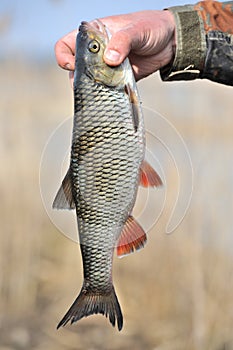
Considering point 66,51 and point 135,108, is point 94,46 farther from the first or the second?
point 66,51

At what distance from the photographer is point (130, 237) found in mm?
1057

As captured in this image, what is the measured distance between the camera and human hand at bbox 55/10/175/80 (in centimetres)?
120

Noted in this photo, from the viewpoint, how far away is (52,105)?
323 cm

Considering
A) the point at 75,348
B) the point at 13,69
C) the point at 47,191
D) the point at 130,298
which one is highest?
the point at 13,69

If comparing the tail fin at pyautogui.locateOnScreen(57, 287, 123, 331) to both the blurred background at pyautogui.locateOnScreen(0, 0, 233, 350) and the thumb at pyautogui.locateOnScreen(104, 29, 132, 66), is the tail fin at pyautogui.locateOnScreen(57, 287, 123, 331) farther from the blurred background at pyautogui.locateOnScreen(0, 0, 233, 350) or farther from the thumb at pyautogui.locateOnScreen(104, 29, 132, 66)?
the blurred background at pyautogui.locateOnScreen(0, 0, 233, 350)

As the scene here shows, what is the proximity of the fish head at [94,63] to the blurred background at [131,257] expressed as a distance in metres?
1.78

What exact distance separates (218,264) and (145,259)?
378 millimetres

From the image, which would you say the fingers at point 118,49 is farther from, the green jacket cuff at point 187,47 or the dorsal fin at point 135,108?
the green jacket cuff at point 187,47

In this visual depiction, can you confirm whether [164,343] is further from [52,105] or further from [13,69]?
[13,69]

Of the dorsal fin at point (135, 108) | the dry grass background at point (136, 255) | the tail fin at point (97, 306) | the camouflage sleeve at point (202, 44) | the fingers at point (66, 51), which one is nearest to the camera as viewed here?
the dorsal fin at point (135, 108)

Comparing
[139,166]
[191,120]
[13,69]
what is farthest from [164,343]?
[139,166]

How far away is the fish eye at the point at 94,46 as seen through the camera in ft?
3.42

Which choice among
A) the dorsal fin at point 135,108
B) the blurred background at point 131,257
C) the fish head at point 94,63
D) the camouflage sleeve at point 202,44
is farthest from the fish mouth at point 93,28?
the blurred background at point 131,257

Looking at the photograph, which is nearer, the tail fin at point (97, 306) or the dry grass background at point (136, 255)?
the tail fin at point (97, 306)
